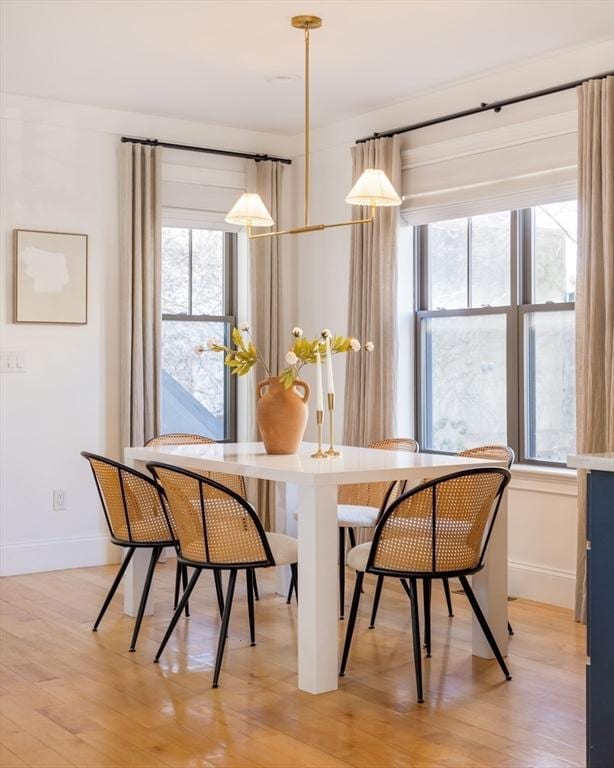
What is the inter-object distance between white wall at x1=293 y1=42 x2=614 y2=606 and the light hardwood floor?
0.37m

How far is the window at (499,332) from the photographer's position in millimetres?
5152

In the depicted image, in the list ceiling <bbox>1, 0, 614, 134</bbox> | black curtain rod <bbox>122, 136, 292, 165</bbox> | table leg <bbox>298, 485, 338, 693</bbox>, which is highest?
ceiling <bbox>1, 0, 614, 134</bbox>

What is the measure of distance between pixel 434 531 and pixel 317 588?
0.46m

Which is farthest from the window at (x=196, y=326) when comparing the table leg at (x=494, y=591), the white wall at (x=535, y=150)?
the table leg at (x=494, y=591)

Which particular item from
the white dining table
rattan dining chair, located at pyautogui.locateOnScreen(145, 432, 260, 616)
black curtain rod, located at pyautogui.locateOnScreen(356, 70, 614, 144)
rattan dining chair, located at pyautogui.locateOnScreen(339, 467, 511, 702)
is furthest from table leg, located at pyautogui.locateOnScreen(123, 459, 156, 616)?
black curtain rod, located at pyautogui.locateOnScreen(356, 70, 614, 144)

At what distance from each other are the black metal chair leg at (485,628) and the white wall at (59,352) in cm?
292

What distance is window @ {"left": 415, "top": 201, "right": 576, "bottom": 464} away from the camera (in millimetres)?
5152

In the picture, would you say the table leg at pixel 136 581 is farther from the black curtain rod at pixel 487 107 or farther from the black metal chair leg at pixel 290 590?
the black curtain rod at pixel 487 107

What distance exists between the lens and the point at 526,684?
11.9 ft

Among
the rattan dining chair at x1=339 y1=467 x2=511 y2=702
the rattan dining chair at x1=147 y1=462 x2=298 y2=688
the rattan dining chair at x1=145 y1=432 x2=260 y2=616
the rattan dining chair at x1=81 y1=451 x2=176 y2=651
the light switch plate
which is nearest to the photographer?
the rattan dining chair at x1=339 y1=467 x2=511 y2=702

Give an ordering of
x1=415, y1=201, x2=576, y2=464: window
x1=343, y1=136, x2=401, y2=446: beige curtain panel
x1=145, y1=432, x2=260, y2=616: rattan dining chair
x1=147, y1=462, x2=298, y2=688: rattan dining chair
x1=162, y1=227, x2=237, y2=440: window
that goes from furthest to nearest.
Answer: x1=162, y1=227, x2=237, y2=440: window
x1=343, y1=136, x2=401, y2=446: beige curtain panel
x1=415, y1=201, x2=576, y2=464: window
x1=145, y1=432, x2=260, y2=616: rattan dining chair
x1=147, y1=462, x2=298, y2=688: rattan dining chair

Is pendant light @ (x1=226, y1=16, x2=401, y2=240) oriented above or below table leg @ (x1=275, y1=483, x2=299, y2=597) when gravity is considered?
above

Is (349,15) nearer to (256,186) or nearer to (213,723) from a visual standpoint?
(256,186)

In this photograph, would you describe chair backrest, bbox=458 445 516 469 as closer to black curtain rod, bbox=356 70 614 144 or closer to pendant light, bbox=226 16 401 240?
pendant light, bbox=226 16 401 240
